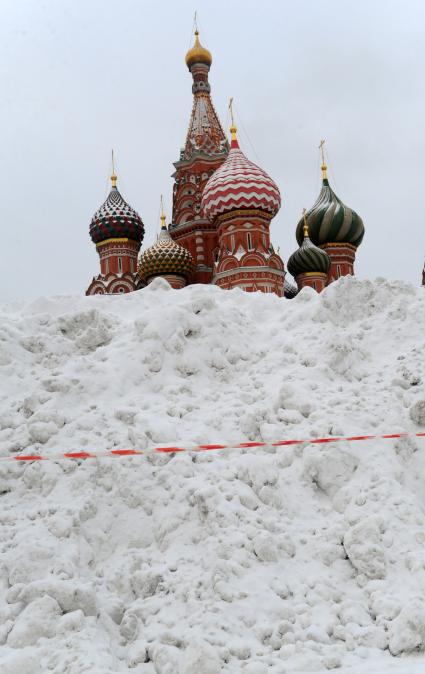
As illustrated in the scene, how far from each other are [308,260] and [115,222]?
7.17 meters

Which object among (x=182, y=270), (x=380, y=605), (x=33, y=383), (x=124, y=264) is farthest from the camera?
(x=124, y=264)

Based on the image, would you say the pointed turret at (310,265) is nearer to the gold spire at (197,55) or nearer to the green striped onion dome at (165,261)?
the green striped onion dome at (165,261)

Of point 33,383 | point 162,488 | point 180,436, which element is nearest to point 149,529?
point 162,488

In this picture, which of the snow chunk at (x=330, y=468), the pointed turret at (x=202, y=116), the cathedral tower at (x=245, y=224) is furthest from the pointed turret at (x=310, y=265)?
the snow chunk at (x=330, y=468)

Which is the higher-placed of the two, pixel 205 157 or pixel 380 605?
pixel 205 157

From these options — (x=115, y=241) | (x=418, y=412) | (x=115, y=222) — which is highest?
(x=115, y=222)

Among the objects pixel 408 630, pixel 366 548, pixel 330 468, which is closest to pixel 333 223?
pixel 330 468

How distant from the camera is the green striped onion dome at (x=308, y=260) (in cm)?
2200

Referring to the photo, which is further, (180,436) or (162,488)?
(180,436)

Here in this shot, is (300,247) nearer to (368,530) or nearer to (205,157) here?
(205,157)

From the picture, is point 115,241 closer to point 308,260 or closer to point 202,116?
point 202,116

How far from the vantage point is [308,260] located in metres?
22.0

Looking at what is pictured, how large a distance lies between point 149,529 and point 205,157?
68.6 ft

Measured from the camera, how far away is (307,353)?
589 cm
